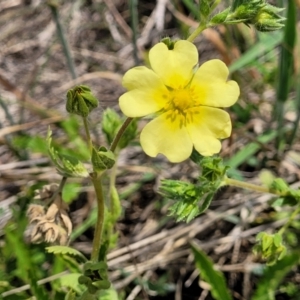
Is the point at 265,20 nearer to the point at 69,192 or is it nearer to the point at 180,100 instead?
the point at 180,100

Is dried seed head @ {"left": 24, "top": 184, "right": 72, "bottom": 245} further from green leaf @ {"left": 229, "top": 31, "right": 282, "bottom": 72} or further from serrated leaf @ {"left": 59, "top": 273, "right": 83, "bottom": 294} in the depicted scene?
green leaf @ {"left": 229, "top": 31, "right": 282, "bottom": 72}

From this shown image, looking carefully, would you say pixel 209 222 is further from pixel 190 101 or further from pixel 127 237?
pixel 190 101

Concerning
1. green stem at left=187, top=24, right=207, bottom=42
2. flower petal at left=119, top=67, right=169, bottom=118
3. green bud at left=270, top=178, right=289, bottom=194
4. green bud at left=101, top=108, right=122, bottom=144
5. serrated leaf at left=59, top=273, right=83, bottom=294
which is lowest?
serrated leaf at left=59, top=273, right=83, bottom=294

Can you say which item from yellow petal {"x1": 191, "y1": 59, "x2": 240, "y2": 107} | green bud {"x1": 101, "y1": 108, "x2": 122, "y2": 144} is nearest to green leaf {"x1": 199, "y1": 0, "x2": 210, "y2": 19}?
yellow petal {"x1": 191, "y1": 59, "x2": 240, "y2": 107}

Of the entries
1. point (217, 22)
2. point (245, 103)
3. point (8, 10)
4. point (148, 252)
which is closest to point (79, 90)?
point (217, 22)

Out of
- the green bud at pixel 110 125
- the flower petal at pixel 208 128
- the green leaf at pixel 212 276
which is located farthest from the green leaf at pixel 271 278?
the green bud at pixel 110 125

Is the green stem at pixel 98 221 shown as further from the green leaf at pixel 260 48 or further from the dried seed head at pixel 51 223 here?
the green leaf at pixel 260 48

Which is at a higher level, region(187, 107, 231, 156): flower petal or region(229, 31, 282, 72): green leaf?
region(187, 107, 231, 156): flower petal
